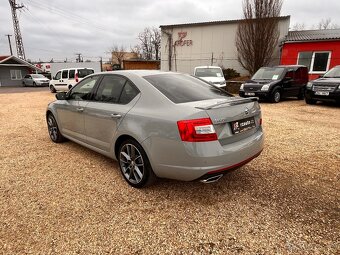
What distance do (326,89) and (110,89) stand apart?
28.7 feet

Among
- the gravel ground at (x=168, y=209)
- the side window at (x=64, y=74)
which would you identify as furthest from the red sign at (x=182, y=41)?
the gravel ground at (x=168, y=209)

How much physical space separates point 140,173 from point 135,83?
46.0 inches

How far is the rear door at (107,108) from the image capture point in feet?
10.6

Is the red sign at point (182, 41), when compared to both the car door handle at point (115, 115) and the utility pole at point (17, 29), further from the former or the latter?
the utility pole at point (17, 29)

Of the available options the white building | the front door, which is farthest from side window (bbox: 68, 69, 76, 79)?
the front door

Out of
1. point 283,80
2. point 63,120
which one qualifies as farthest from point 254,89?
point 63,120

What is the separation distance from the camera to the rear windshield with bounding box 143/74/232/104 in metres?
3.00

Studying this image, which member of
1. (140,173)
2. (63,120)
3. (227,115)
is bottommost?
(140,173)

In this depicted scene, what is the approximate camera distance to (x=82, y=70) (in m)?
16.7

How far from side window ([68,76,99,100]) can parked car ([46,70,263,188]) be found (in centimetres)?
3

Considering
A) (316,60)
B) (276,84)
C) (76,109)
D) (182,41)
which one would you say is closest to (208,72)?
(276,84)

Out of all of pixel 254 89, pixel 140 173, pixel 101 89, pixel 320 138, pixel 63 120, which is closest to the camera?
pixel 140 173

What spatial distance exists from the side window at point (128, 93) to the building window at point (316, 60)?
1816 cm

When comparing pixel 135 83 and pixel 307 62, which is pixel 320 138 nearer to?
pixel 135 83
